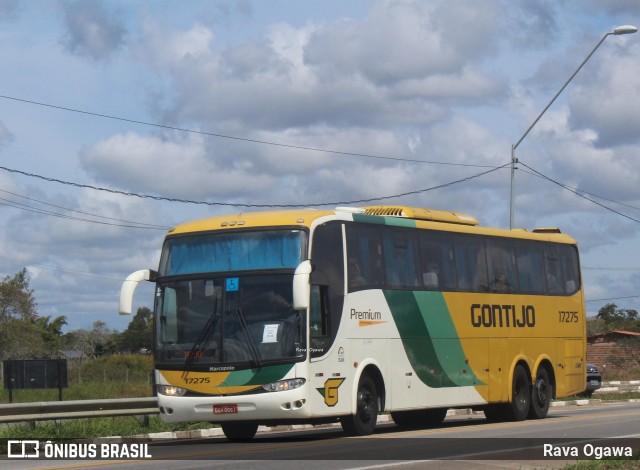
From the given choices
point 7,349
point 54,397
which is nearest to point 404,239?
point 54,397

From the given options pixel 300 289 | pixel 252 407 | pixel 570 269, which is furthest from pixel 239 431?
pixel 570 269

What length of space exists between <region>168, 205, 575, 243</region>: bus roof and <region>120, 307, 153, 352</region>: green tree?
82.7 m

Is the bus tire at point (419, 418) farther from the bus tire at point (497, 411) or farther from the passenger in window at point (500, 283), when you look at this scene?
the passenger in window at point (500, 283)

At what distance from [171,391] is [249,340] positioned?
1558 millimetres

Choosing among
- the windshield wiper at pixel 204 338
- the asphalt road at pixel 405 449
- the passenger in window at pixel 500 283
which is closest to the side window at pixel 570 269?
the passenger in window at pixel 500 283

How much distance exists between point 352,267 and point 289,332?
2066 millimetres

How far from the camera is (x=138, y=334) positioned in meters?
109

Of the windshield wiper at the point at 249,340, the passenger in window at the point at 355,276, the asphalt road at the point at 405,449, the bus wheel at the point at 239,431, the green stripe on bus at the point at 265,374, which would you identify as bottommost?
the asphalt road at the point at 405,449

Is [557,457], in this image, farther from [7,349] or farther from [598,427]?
[7,349]

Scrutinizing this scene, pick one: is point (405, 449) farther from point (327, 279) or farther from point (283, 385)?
point (327, 279)

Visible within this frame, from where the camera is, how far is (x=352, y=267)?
1997cm

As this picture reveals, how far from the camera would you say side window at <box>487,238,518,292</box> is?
24344mm

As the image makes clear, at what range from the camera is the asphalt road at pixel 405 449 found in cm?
1450

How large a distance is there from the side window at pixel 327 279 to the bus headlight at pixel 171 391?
216 cm
